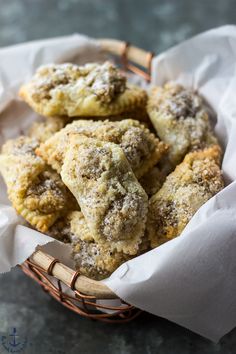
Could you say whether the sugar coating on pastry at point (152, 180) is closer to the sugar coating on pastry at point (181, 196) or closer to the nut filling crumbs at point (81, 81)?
the sugar coating on pastry at point (181, 196)

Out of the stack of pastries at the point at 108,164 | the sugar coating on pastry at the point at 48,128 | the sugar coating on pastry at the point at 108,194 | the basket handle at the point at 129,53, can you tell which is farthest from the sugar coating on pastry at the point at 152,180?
the basket handle at the point at 129,53

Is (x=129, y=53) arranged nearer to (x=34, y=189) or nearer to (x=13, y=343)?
(x=34, y=189)

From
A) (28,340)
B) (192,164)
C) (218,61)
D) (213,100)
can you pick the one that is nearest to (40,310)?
(28,340)

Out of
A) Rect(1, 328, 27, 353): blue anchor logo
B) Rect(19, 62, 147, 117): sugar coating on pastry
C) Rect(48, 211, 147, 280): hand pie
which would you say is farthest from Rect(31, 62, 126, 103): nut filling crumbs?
Rect(1, 328, 27, 353): blue anchor logo

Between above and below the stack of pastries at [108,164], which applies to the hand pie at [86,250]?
below

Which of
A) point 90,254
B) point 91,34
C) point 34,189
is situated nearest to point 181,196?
point 90,254

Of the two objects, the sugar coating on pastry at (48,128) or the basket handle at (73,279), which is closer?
the basket handle at (73,279)

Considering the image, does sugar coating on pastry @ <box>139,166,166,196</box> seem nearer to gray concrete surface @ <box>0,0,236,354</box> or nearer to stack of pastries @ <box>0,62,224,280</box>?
stack of pastries @ <box>0,62,224,280</box>
